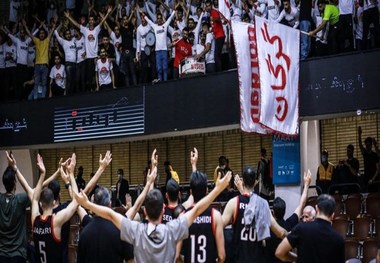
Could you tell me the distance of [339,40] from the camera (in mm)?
18562

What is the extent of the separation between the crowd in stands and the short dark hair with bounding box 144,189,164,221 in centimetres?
1154

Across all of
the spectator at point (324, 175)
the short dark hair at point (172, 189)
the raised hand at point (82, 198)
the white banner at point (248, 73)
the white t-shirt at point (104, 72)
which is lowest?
the raised hand at point (82, 198)

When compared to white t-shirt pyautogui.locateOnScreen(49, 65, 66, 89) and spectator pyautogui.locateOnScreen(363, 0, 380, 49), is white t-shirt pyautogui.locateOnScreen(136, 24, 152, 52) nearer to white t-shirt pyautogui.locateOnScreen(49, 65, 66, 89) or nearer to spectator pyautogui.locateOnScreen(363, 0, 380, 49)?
white t-shirt pyautogui.locateOnScreen(49, 65, 66, 89)

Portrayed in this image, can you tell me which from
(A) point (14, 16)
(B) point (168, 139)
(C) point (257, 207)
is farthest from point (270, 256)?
(A) point (14, 16)

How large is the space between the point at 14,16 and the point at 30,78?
2.12 metres

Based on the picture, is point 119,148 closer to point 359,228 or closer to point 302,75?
point 302,75

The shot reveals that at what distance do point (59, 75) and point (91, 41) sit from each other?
1.53 m

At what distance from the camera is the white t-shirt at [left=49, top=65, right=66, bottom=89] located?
77.6 feet

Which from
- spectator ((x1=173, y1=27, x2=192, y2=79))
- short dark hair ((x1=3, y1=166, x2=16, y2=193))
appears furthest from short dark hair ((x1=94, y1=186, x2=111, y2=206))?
spectator ((x1=173, y1=27, x2=192, y2=79))

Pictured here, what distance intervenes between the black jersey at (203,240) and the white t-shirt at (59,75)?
15.2 meters

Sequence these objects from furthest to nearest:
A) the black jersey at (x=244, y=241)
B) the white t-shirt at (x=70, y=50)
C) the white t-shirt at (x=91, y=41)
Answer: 1. the white t-shirt at (x=70, y=50)
2. the white t-shirt at (x=91, y=41)
3. the black jersey at (x=244, y=241)

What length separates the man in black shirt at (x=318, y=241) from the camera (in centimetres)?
856

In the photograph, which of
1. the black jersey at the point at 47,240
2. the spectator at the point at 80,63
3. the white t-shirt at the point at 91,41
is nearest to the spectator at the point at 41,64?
the spectator at the point at 80,63

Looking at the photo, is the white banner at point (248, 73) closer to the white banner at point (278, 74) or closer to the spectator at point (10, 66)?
the white banner at point (278, 74)
